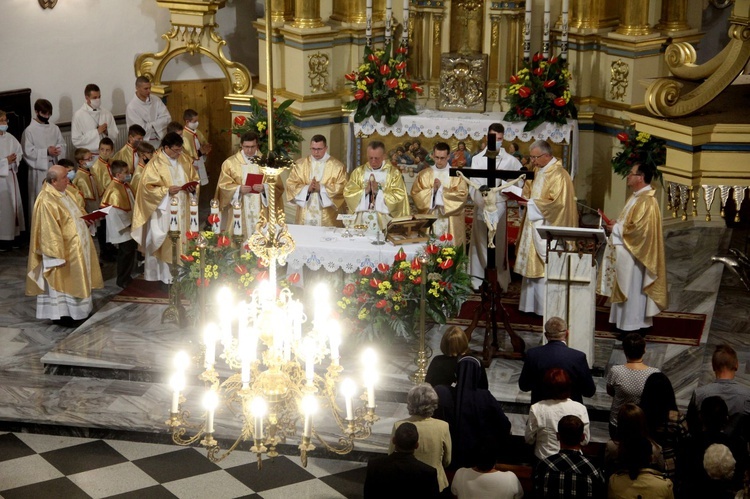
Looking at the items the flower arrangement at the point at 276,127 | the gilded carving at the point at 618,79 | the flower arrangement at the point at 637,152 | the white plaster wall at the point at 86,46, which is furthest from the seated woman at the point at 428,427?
the white plaster wall at the point at 86,46

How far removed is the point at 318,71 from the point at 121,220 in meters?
3.43

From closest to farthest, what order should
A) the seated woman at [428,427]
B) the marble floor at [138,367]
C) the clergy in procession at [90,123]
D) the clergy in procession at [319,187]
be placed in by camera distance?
1. the seated woman at [428,427]
2. the marble floor at [138,367]
3. the clergy in procession at [319,187]
4. the clergy in procession at [90,123]

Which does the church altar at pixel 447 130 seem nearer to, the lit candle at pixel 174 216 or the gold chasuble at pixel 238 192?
the gold chasuble at pixel 238 192

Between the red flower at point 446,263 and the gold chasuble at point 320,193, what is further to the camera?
the gold chasuble at point 320,193

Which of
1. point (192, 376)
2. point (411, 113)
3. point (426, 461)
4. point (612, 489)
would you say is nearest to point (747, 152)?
point (612, 489)

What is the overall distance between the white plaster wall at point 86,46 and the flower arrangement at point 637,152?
5.52 m

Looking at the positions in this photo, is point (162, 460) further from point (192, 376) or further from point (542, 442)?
point (542, 442)

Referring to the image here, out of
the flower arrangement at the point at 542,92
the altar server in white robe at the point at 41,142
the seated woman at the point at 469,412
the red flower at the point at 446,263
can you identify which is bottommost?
the seated woman at the point at 469,412

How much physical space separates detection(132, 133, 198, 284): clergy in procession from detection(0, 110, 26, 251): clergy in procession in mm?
2278

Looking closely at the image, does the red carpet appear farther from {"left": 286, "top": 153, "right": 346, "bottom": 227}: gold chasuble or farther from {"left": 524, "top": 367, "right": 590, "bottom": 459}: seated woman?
{"left": 524, "top": 367, "right": 590, "bottom": 459}: seated woman

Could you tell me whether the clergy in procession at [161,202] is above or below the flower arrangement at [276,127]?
below

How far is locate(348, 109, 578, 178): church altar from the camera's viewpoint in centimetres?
1431

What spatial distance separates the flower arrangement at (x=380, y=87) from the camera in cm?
1433

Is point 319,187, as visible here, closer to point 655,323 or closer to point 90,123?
point 655,323
